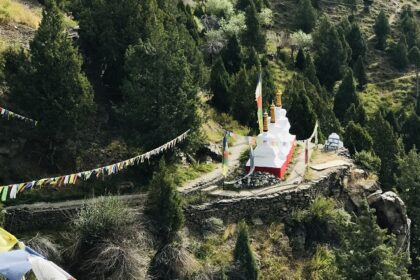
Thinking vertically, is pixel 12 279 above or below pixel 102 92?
below

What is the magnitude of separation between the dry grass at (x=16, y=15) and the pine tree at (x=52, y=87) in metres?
9.98

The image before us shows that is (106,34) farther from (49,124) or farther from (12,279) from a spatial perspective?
(12,279)

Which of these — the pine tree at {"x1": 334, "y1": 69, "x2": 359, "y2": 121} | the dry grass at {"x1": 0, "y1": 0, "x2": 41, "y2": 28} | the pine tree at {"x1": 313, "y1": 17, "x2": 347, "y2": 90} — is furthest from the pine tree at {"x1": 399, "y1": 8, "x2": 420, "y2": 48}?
the dry grass at {"x1": 0, "y1": 0, "x2": 41, "y2": 28}

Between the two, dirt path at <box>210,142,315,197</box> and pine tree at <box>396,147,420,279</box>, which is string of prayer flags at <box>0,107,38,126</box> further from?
pine tree at <box>396,147,420,279</box>

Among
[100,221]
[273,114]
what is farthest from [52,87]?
[273,114]

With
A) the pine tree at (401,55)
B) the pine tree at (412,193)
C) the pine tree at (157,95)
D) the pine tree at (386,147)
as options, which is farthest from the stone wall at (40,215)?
the pine tree at (401,55)

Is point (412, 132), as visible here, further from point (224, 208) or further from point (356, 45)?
point (224, 208)

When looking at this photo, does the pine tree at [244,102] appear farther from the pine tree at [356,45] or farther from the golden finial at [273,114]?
the pine tree at [356,45]

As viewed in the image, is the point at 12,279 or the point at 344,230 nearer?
the point at 12,279

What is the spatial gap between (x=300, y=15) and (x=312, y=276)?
54.7 meters

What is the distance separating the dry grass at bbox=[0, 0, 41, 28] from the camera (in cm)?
3534

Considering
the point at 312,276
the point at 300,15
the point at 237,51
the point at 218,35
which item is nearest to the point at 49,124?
the point at 312,276

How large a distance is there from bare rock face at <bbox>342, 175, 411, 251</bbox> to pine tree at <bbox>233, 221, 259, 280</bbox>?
8.21 metres

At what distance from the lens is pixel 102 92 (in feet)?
108
